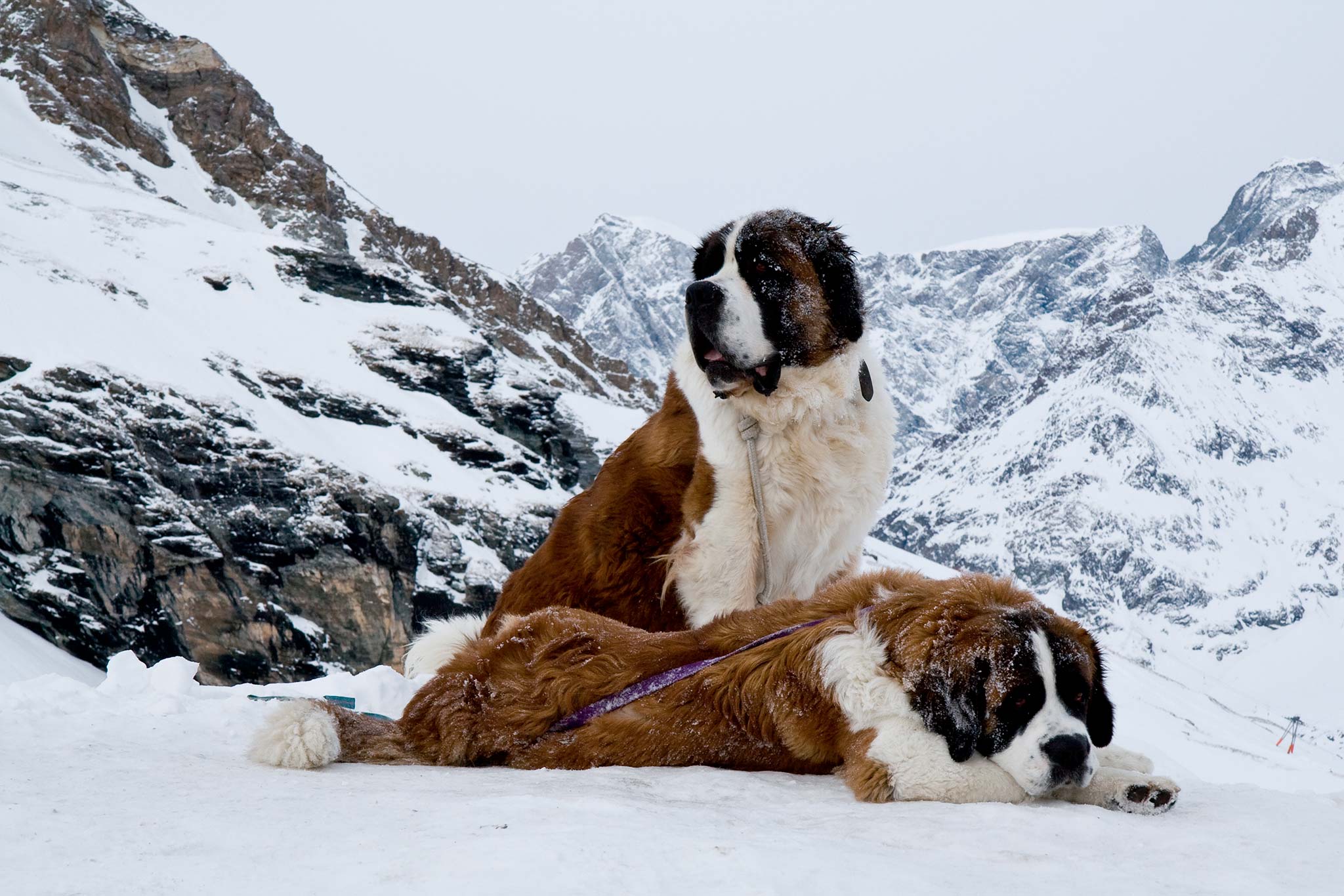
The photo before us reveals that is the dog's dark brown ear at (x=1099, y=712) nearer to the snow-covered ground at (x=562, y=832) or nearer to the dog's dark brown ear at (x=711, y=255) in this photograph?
the snow-covered ground at (x=562, y=832)

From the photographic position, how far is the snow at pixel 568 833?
1.67 meters

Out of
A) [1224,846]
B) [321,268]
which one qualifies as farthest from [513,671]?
[321,268]

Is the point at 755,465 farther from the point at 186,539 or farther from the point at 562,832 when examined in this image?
the point at 186,539

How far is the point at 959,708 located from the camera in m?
2.76

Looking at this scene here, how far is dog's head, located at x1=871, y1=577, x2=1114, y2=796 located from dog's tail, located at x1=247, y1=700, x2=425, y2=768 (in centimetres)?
168

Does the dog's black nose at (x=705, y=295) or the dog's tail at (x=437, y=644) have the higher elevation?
the dog's black nose at (x=705, y=295)

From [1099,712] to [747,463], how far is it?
1645 millimetres

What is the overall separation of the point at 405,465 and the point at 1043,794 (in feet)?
88.2

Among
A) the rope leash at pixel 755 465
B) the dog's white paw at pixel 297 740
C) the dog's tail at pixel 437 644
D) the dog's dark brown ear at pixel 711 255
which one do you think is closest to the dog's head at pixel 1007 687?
the rope leash at pixel 755 465

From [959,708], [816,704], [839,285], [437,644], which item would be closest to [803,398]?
[839,285]

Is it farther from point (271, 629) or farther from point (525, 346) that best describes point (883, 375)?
point (525, 346)

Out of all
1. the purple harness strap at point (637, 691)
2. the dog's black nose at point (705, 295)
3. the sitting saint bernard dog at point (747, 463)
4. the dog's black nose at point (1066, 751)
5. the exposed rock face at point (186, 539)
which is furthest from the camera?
the exposed rock face at point (186, 539)

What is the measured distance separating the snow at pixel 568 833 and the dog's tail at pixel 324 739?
0.26 ft

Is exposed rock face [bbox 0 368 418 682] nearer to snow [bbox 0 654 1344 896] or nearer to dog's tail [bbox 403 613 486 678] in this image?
dog's tail [bbox 403 613 486 678]
